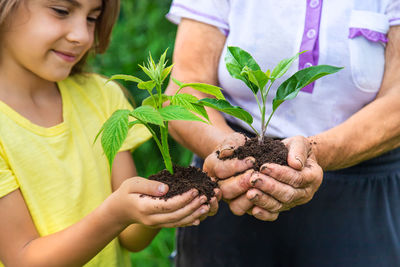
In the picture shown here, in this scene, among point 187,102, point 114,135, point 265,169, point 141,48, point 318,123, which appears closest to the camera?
point 114,135

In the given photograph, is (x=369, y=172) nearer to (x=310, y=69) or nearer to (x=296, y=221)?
(x=296, y=221)

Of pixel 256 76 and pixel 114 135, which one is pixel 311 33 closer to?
pixel 256 76

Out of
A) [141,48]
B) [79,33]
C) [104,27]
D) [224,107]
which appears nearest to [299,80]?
[224,107]

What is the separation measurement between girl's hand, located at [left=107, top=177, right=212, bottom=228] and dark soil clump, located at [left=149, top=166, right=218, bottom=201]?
0.07ft

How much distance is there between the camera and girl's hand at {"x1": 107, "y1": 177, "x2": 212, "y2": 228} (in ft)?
4.53

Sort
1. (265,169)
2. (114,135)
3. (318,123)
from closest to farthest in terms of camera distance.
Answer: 1. (114,135)
2. (265,169)
3. (318,123)

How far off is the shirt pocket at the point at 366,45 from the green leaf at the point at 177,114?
0.73m

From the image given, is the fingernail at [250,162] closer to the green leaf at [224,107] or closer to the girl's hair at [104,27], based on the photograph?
the green leaf at [224,107]

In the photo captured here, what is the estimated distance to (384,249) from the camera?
185 cm

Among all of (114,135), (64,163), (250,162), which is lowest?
(64,163)

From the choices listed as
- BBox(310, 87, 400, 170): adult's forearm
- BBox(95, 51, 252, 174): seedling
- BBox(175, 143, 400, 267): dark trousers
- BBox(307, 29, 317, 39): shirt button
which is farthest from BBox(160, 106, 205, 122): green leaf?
BBox(175, 143, 400, 267): dark trousers

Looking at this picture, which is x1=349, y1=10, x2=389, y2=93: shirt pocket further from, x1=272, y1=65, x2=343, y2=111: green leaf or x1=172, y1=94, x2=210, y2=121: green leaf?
x1=172, y1=94, x2=210, y2=121: green leaf

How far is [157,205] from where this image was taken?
1378mm

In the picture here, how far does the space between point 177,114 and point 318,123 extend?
2.41 feet
